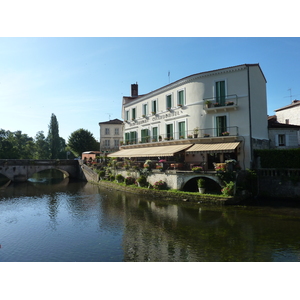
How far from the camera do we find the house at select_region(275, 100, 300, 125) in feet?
96.3

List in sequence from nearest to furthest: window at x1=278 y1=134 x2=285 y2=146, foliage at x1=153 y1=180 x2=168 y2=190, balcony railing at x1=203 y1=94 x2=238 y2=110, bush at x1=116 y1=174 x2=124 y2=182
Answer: balcony railing at x1=203 y1=94 x2=238 y2=110, foliage at x1=153 y1=180 x2=168 y2=190, window at x1=278 y1=134 x2=285 y2=146, bush at x1=116 y1=174 x2=124 y2=182

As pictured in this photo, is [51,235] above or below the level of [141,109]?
below

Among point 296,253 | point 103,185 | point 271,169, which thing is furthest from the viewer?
point 103,185

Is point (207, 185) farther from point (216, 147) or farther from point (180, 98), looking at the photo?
point (180, 98)

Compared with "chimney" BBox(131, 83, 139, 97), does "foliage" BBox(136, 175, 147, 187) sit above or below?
below

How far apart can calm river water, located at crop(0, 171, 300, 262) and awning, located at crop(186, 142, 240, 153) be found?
490 cm

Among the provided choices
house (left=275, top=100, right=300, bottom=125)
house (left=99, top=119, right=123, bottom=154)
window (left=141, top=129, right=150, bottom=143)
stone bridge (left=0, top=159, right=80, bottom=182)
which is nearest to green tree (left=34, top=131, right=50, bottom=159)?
house (left=99, top=119, right=123, bottom=154)

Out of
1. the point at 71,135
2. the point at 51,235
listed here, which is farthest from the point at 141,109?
the point at 71,135

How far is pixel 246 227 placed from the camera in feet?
41.9

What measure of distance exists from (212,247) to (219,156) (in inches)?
503

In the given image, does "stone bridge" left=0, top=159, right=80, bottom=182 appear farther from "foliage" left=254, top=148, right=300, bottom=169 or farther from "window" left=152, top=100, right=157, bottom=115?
"foliage" left=254, top=148, right=300, bottom=169

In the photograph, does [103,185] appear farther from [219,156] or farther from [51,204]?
[219,156]

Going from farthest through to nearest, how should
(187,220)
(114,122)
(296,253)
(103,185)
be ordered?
(114,122) < (103,185) < (187,220) < (296,253)

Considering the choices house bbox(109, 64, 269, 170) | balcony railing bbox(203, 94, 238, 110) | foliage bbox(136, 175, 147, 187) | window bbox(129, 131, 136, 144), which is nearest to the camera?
house bbox(109, 64, 269, 170)
